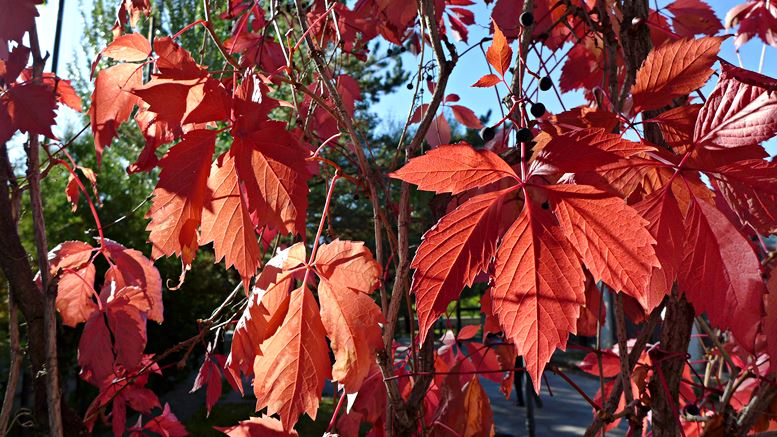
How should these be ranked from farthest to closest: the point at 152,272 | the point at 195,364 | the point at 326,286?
1. the point at 195,364
2. the point at 152,272
3. the point at 326,286

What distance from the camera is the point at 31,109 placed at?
83 cm

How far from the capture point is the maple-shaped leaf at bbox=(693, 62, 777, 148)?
40cm

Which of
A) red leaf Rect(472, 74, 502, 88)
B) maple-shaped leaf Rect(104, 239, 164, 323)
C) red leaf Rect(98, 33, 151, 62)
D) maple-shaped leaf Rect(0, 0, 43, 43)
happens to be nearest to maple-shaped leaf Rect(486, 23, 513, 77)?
red leaf Rect(472, 74, 502, 88)

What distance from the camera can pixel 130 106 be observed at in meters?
0.78

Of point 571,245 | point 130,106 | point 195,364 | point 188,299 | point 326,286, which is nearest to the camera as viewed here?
point 571,245

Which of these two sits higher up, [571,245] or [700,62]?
[700,62]

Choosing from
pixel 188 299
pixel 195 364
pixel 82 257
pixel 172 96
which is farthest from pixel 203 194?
pixel 195 364

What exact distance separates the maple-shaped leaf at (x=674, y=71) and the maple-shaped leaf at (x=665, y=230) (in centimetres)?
9

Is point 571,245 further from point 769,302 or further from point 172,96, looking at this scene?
point 172,96

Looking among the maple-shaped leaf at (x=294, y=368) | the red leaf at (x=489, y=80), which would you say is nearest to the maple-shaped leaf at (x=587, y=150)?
the red leaf at (x=489, y=80)

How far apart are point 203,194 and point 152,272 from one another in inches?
21.4

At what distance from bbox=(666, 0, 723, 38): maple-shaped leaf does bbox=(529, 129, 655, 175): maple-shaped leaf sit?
2.34 feet

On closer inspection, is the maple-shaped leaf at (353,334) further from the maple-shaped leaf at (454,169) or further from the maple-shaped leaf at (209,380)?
the maple-shaped leaf at (209,380)

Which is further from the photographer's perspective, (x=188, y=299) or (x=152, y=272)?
(x=188, y=299)
